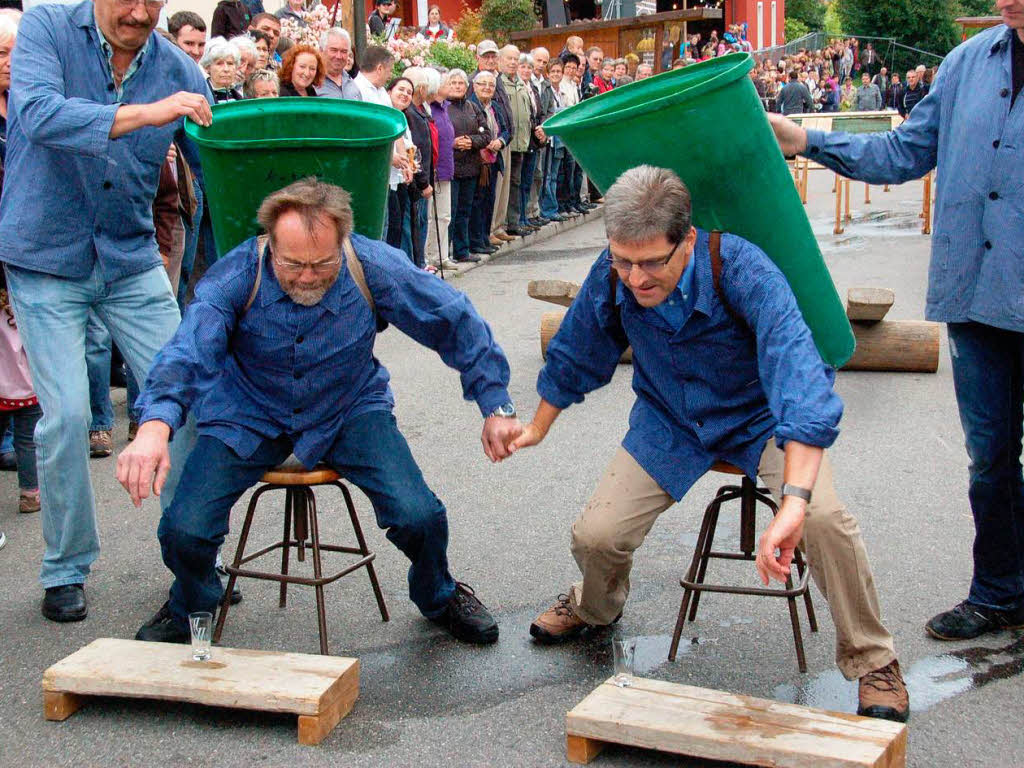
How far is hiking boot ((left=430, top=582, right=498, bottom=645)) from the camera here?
13.1ft

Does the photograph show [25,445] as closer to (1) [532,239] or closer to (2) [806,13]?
(1) [532,239]

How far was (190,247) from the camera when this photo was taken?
688 centimetres

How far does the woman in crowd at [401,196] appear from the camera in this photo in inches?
386

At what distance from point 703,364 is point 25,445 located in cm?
318

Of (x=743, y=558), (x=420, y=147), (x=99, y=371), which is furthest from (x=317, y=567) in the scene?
(x=420, y=147)

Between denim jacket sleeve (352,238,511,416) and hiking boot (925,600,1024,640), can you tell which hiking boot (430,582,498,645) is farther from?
hiking boot (925,600,1024,640)

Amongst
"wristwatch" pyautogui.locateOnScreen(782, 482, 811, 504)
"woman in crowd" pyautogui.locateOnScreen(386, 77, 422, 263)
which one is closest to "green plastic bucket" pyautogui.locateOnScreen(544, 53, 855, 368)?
"wristwatch" pyautogui.locateOnScreen(782, 482, 811, 504)

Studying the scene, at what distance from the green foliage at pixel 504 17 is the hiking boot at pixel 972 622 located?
21868mm

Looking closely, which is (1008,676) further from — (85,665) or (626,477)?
(85,665)

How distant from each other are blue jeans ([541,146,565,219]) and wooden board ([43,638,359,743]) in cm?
1234

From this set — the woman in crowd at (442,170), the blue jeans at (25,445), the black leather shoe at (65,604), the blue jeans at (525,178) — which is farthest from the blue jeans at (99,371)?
the blue jeans at (525,178)

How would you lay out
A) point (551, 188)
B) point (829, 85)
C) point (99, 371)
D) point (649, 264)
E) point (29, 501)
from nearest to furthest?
point (649, 264), point (29, 501), point (99, 371), point (551, 188), point (829, 85)

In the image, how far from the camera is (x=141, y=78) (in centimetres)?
411

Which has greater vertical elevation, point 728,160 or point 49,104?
point 49,104
